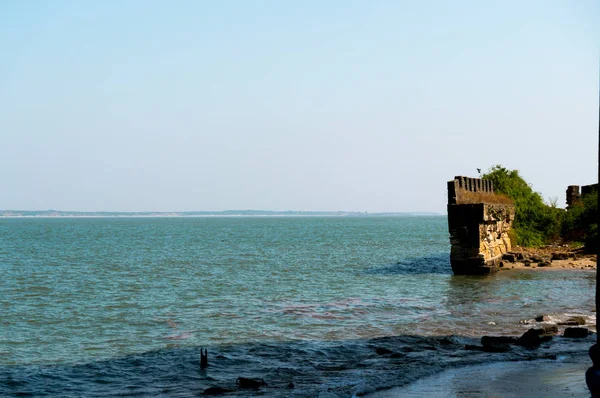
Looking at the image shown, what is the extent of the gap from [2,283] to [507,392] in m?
30.3

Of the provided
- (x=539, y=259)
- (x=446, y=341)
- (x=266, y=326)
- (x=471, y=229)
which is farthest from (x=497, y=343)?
(x=539, y=259)

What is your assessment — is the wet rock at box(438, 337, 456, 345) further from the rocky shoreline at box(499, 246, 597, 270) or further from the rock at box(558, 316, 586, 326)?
the rocky shoreline at box(499, 246, 597, 270)

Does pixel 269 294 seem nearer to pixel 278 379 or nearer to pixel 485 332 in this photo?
pixel 485 332

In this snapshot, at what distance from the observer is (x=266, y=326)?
820 inches

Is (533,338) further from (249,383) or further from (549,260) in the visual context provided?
(549,260)

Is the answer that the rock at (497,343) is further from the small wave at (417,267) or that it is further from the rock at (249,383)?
the small wave at (417,267)

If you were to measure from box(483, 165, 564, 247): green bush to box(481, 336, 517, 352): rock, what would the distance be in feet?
98.4

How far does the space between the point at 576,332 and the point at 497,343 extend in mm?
2352

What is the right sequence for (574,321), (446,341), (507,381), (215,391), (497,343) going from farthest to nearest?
(574,321) → (446,341) → (497,343) → (215,391) → (507,381)

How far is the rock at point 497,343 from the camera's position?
1542cm

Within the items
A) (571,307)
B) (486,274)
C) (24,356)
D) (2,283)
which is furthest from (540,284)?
(2,283)

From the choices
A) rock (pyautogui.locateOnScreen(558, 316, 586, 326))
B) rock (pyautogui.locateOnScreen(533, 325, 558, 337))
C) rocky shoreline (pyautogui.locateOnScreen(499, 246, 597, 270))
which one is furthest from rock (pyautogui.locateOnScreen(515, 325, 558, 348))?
rocky shoreline (pyautogui.locateOnScreen(499, 246, 597, 270))

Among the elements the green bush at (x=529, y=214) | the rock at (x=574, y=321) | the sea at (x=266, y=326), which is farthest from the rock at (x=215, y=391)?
the green bush at (x=529, y=214)

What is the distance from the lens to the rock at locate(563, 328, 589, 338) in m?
16.9
